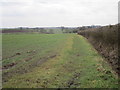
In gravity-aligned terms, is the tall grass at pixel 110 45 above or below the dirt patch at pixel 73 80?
above

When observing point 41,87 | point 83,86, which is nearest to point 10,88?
point 41,87

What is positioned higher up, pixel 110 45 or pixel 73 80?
pixel 110 45

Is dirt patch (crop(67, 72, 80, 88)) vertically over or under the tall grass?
under

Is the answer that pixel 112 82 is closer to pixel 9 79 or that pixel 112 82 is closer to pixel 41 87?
pixel 41 87

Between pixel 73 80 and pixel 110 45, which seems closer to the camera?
pixel 73 80

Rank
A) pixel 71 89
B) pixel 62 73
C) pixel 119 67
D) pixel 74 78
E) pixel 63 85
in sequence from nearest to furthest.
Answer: pixel 71 89
pixel 63 85
pixel 74 78
pixel 62 73
pixel 119 67

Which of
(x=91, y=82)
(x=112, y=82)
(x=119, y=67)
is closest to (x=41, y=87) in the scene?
(x=91, y=82)

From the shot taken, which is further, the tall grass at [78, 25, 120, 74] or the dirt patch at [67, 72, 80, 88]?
the tall grass at [78, 25, 120, 74]

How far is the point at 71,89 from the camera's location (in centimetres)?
786

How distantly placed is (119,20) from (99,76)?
4.68 meters

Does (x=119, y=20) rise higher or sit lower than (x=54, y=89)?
higher

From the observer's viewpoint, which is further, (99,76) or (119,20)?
(119,20)

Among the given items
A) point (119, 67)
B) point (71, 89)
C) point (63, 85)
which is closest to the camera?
point (71, 89)

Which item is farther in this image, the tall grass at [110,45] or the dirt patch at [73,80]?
the tall grass at [110,45]
